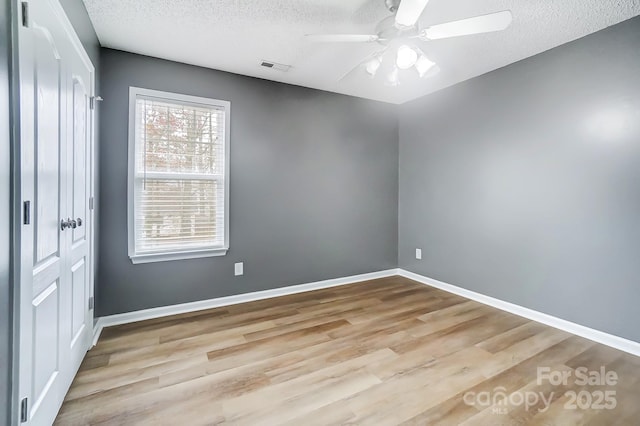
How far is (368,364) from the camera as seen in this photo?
6.36 feet

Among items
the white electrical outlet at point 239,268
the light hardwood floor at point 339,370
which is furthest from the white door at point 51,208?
the white electrical outlet at point 239,268

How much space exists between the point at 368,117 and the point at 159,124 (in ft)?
8.34

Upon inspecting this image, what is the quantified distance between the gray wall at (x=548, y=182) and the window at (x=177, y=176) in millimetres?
2621

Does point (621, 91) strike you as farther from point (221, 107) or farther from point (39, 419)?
point (39, 419)

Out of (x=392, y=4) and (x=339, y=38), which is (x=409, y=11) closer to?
(x=392, y=4)

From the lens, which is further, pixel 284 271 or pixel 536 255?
pixel 284 271

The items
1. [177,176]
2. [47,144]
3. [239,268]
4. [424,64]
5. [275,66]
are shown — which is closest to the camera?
[47,144]

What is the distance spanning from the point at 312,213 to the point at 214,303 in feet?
4.87

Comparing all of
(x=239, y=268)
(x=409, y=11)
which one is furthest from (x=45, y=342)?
(x=409, y=11)

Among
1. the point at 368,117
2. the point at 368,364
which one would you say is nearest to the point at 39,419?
the point at 368,364

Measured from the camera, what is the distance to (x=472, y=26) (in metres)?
1.67

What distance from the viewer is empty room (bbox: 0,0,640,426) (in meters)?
1.44

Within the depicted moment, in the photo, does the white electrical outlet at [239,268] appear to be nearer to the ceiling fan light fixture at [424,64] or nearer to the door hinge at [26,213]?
the door hinge at [26,213]

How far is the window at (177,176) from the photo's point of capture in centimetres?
258
